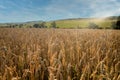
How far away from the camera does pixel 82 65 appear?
2516mm

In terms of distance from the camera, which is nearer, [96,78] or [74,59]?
[96,78]

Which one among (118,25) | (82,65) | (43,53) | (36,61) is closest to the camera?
(36,61)

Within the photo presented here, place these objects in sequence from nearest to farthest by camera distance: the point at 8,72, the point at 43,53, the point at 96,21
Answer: the point at 8,72 < the point at 43,53 < the point at 96,21

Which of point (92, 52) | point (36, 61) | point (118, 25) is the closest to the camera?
point (36, 61)

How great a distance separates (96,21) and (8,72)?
67623mm

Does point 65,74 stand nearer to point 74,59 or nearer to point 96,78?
point 96,78

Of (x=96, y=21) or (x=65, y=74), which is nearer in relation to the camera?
(x=65, y=74)

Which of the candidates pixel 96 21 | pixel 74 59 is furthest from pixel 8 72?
pixel 96 21

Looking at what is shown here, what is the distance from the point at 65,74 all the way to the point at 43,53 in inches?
42.5

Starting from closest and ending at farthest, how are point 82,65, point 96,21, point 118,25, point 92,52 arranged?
point 82,65
point 92,52
point 118,25
point 96,21

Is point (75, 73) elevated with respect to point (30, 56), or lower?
lower

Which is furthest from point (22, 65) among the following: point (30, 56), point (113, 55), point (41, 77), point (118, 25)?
point (118, 25)

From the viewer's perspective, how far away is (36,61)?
2.13m

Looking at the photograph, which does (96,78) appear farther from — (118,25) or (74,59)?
(118,25)
